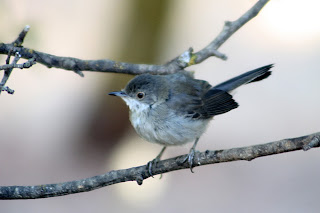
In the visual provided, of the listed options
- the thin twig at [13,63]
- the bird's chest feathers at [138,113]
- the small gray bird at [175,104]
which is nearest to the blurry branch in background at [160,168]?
the small gray bird at [175,104]

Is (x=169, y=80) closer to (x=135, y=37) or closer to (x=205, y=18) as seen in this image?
(x=135, y=37)

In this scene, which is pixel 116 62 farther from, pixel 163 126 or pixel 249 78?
pixel 249 78

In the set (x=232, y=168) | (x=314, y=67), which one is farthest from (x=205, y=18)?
(x=232, y=168)

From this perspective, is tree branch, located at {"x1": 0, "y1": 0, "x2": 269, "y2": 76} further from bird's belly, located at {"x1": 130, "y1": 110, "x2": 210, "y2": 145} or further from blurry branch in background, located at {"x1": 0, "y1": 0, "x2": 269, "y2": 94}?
bird's belly, located at {"x1": 130, "y1": 110, "x2": 210, "y2": 145}

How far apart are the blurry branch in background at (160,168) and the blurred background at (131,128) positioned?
3553 mm

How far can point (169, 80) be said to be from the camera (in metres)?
5.15

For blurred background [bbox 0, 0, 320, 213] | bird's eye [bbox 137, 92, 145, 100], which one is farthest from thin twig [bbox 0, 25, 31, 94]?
blurred background [bbox 0, 0, 320, 213]

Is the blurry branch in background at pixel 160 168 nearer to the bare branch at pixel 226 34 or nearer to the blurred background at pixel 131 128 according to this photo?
the bare branch at pixel 226 34

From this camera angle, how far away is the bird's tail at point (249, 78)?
4957mm

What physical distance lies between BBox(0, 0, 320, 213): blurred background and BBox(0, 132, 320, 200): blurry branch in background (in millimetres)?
3553

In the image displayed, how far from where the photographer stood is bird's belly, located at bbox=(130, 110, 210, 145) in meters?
4.57

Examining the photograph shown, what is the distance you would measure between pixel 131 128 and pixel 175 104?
482 centimetres

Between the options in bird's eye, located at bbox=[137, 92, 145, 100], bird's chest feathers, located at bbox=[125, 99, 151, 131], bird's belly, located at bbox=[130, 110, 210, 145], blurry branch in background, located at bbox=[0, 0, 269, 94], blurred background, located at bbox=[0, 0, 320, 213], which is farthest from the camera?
blurred background, located at bbox=[0, 0, 320, 213]

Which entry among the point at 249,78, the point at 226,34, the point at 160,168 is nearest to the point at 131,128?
the point at 249,78
